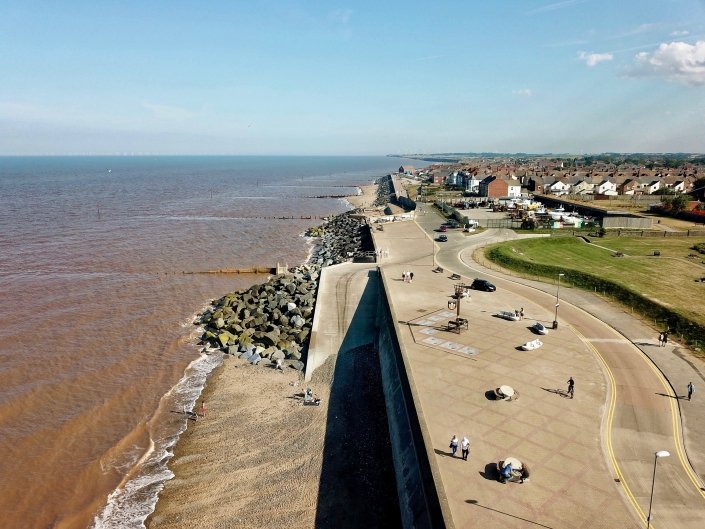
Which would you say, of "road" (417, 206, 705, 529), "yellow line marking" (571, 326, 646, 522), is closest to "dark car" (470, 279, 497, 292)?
"road" (417, 206, 705, 529)

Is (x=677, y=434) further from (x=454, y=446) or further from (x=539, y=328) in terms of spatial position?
(x=539, y=328)

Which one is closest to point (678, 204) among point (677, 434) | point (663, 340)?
point (663, 340)

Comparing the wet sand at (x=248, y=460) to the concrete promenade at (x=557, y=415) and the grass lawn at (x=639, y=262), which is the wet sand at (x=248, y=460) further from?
the grass lawn at (x=639, y=262)

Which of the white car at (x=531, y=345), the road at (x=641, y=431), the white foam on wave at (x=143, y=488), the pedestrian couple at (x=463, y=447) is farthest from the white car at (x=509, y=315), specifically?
the white foam on wave at (x=143, y=488)

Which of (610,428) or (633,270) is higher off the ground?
(633,270)

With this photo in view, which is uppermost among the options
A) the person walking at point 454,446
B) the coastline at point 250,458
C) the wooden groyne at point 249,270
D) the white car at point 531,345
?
the white car at point 531,345

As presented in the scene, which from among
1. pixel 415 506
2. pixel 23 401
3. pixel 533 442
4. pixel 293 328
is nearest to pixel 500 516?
pixel 415 506
